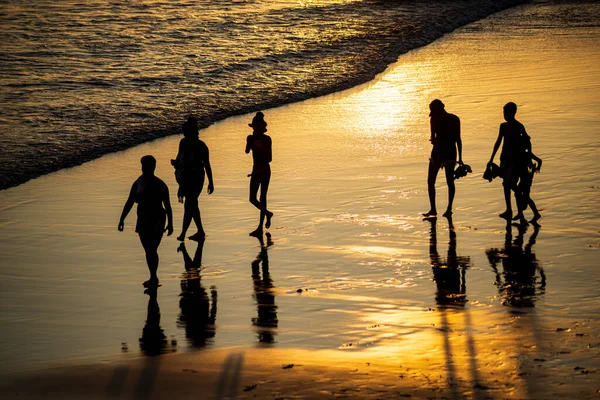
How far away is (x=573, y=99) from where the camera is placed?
1992 cm

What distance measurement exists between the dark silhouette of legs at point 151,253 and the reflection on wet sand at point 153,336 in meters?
0.57

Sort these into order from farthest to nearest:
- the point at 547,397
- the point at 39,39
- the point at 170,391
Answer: the point at 39,39, the point at 170,391, the point at 547,397

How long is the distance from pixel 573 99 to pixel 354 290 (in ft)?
36.5

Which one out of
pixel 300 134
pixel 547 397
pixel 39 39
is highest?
pixel 39 39

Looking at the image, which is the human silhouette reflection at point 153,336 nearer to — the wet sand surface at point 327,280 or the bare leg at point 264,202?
the wet sand surface at point 327,280

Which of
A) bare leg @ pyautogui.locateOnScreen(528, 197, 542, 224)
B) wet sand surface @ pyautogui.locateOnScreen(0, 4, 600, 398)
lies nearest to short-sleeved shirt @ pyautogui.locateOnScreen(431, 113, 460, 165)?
wet sand surface @ pyautogui.locateOnScreen(0, 4, 600, 398)

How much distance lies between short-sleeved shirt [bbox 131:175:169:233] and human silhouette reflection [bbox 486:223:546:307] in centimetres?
362

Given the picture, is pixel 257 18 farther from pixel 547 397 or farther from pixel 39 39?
pixel 547 397

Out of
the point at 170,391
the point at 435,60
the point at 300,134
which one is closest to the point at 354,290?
the point at 170,391

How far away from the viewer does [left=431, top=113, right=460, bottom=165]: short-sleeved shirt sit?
13.6 m

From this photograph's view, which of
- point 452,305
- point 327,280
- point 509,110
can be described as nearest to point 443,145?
point 509,110

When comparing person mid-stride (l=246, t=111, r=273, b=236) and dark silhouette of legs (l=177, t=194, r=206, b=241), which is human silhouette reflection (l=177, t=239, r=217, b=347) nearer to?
dark silhouette of legs (l=177, t=194, r=206, b=241)

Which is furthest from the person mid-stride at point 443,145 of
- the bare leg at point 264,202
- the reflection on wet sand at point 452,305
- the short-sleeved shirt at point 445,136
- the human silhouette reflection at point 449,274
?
the bare leg at point 264,202

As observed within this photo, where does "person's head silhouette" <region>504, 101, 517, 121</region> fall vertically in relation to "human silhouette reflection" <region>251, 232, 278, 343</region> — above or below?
above
